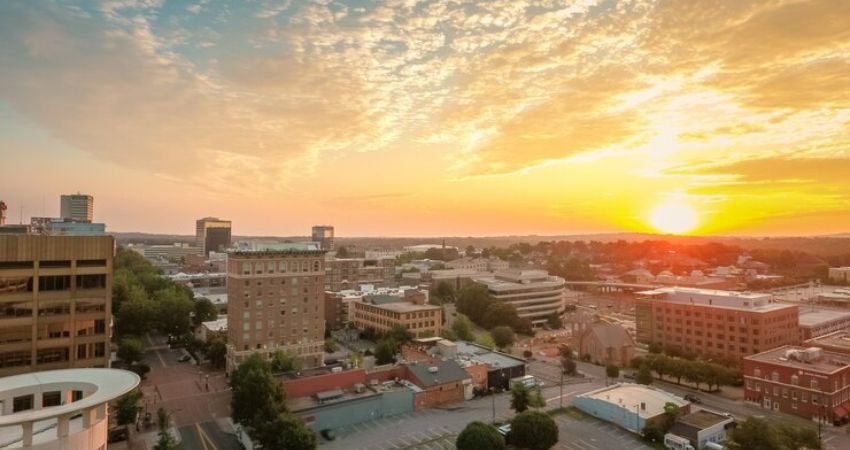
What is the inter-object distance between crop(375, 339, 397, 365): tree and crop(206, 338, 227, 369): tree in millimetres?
19526

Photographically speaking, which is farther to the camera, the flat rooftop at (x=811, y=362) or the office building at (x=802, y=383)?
the flat rooftop at (x=811, y=362)

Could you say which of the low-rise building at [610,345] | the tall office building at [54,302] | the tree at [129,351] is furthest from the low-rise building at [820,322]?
the tree at [129,351]

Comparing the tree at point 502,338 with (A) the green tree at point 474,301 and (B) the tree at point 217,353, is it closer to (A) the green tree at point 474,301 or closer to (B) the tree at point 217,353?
(A) the green tree at point 474,301

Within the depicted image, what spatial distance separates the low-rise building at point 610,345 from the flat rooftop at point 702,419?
22197 mm

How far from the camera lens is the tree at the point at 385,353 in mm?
63406

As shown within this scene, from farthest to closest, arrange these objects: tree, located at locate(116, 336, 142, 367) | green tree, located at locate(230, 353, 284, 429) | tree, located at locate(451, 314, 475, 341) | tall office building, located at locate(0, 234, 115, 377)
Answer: tree, located at locate(451, 314, 475, 341), tree, located at locate(116, 336, 142, 367), green tree, located at locate(230, 353, 284, 429), tall office building, located at locate(0, 234, 115, 377)

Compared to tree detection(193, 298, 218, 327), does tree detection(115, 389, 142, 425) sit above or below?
below

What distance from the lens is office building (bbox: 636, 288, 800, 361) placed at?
218ft

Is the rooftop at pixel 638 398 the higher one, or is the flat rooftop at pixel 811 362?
the flat rooftop at pixel 811 362

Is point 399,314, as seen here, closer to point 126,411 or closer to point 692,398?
point 692,398

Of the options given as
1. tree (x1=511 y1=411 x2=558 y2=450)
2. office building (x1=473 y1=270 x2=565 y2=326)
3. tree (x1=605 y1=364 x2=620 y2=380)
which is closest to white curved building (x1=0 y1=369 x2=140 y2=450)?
tree (x1=511 y1=411 x2=558 y2=450)

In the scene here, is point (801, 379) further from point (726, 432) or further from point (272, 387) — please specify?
point (272, 387)

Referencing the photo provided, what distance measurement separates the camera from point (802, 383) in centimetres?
5022

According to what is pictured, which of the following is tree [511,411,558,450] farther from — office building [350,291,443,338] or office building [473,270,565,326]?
office building [473,270,565,326]
